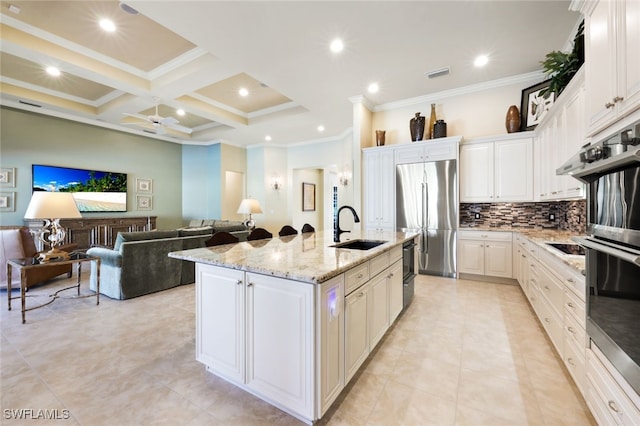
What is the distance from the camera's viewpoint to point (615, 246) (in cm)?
118

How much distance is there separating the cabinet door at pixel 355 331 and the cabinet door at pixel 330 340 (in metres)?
0.06

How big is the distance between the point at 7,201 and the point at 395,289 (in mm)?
7161

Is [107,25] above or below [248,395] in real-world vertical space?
above

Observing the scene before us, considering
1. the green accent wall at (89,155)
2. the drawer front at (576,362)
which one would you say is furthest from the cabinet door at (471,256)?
the green accent wall at (89,155)

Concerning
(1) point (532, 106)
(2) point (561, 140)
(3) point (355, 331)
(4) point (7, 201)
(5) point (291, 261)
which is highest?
(1) point (532, 106)

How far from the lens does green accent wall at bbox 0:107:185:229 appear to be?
16.7 ft

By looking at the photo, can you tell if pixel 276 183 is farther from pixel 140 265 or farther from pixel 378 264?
pixel 378 264

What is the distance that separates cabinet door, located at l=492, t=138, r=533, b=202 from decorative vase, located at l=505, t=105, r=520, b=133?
0.65 ft

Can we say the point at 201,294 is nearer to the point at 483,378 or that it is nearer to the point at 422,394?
the point at 422,394

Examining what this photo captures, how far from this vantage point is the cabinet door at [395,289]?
2.42 m

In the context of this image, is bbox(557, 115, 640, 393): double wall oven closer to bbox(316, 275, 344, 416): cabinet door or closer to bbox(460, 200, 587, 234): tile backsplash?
bbox(316, 275, 344, 416): cabinet door

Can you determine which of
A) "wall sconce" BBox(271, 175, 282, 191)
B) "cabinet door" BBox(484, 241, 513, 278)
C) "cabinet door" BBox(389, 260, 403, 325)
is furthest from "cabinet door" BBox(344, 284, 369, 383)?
"wall sconce" BBox(271, 175, 282, 191)

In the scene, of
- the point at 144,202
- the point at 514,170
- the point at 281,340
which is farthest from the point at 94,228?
the point at 514,170

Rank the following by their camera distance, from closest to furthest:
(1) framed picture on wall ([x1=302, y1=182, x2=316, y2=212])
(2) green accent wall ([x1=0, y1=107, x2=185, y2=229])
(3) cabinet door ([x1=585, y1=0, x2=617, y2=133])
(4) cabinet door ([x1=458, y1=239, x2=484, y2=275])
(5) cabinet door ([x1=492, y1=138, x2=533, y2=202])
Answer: (3) cabinet door ([x1=585, y1=0, x2=617, y2=133]) < (5) cabinet door ([x1=492, y1=138, x2=533, y2=202]) < (4) cabinet door ([x1=458, y1=239, x2=484, y2=275]) < (2) green accent wall ([x1=0, y1=107, x2=185, y2=229]) < (1) framed picture on wall ([x1=302, y1=182, x2=316, y2=212])
